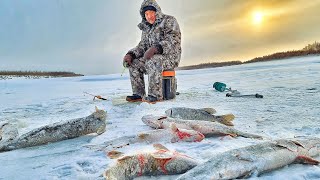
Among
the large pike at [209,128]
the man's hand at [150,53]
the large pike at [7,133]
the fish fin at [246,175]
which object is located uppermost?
the man's hand at [150,53]

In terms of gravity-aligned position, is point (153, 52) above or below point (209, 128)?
above

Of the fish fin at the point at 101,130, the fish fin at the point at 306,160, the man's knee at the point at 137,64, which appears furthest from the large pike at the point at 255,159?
the man's knee at the point at 137,64

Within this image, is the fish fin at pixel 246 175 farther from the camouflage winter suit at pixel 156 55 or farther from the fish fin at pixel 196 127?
the camouflage winter suit at pixel 156 55

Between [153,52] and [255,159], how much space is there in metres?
5.20

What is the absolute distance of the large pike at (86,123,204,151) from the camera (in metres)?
4.06

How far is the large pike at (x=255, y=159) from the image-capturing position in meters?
2.63

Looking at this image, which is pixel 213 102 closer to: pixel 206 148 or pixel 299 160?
pixel 206 148

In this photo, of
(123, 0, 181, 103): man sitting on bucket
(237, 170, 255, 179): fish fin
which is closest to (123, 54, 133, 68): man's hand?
(123, 0, 181, 103): man sitting on bucket

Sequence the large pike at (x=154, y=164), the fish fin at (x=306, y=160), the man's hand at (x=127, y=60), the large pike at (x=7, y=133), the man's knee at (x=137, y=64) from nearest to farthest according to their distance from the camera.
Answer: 1. the large pike at (x=154, y=164)
2. the fish fin at (x=306, y=160)
3. the large pike at (x=7, y=133)
4. the man's hand at (x=127, y=60)
5. the man's knee at (x=137, y=64)

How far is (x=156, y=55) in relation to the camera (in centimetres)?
789

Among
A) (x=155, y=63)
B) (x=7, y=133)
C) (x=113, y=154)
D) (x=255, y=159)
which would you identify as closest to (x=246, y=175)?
(x=255, y=159)

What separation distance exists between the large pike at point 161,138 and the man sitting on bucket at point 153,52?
361 centimetres

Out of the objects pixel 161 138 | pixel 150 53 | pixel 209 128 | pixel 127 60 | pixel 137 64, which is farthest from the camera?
pixel 137 64

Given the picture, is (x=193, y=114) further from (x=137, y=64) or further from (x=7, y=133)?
(x=137, y=64)
